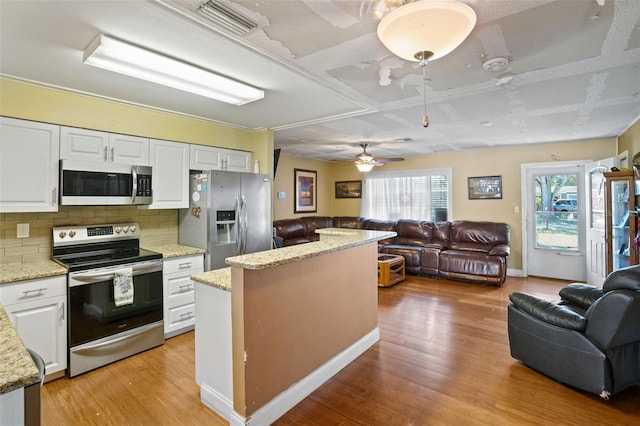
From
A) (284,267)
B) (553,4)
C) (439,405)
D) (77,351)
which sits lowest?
(439,405)

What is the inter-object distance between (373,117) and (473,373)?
2744 mm

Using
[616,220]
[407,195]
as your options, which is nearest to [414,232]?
[407,195]

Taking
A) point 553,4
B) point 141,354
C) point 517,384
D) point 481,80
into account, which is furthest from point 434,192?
point 141,354

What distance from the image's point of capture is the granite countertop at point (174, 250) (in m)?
3.22

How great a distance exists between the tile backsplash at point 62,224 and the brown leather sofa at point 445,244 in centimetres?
279

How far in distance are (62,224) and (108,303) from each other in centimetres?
92

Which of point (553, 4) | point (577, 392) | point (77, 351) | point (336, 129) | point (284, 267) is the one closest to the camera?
point (553, 4)

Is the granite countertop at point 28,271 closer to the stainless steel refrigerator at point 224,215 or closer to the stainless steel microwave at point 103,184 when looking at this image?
the stainless steel microwave at point 103,184

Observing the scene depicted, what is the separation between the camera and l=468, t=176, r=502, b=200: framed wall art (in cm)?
600

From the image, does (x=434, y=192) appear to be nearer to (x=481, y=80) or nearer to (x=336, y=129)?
(x=336, y=129)

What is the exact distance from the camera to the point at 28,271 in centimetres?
242

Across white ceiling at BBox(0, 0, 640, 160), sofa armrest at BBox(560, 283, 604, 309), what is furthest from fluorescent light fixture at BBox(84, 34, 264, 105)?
sofa armrest at BBox(560, 283, 604, 309)

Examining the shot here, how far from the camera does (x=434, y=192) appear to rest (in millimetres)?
6695

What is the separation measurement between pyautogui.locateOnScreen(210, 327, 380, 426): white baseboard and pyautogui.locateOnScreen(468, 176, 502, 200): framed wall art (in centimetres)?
462
